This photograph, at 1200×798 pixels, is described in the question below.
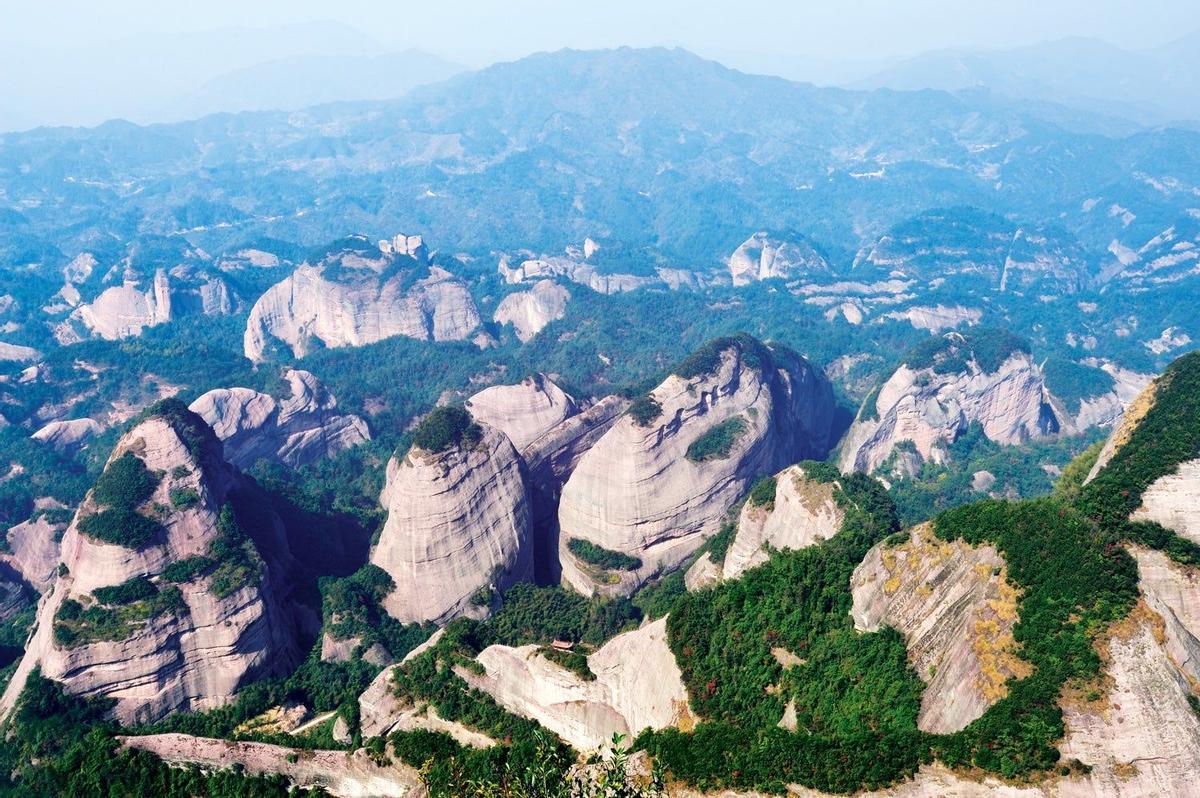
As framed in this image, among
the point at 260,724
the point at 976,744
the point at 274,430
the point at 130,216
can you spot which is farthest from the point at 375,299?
the point at 130,216

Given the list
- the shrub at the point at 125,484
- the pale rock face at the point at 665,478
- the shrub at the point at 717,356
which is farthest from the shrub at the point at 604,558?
the shrub at the point at 125,484

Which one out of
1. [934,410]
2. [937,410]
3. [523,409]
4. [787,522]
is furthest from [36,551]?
[937,410]

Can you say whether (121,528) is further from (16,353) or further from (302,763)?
(16,353)

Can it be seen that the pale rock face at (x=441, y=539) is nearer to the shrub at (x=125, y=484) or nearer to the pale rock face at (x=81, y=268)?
the shrub at (x=125, y=484)

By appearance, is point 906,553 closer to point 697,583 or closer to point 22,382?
point 697,583

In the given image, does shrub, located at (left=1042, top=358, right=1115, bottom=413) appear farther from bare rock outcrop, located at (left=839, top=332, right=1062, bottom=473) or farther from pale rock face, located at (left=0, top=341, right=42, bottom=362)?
pale rock face, located at (left=0, top=341, right=42, bottom=362)

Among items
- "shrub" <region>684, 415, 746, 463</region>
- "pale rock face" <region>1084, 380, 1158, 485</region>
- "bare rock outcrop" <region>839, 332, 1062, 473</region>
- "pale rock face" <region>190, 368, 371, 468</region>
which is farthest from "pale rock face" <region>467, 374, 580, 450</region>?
"pale rock face" <region>1084, 380, 1158, 485</region>
